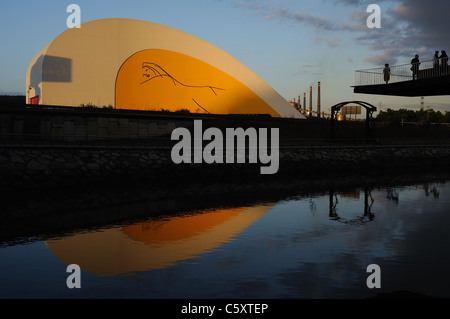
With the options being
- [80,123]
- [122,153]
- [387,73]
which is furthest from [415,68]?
[80,123]

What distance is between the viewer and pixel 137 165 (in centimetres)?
2486

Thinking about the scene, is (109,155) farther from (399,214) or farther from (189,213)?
(399,214)

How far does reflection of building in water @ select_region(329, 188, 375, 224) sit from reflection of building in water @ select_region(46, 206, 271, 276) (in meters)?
2.54

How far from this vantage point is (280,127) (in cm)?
3956

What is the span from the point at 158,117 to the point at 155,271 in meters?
25.2

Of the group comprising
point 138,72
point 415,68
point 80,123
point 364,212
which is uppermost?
point 138,72

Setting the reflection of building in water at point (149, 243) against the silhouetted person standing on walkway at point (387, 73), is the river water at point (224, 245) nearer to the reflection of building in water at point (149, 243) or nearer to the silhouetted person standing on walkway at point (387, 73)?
the reflection of building in water at point (149, 243)

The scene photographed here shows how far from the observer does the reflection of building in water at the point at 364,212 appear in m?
14.1

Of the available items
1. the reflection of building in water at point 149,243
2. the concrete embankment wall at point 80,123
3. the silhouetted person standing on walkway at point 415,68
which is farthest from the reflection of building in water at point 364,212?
the concrete embankment wall at point 80,123

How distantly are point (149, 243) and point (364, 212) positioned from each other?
8.09 meters

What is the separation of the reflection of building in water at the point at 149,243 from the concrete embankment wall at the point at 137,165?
1019cm

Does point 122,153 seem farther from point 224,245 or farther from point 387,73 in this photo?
point 224,245

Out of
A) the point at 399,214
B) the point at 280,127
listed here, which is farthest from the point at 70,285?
the point at 280,127

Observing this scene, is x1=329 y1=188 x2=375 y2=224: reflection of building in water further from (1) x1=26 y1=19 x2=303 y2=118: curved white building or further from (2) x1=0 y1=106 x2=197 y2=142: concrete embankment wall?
(1) x1=26 y1=19 x2=303 y2=118: curved white building
